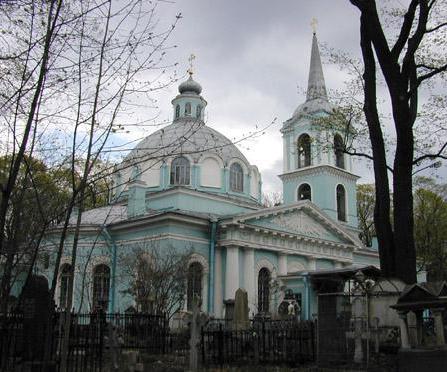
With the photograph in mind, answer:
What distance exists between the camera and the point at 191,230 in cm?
2588

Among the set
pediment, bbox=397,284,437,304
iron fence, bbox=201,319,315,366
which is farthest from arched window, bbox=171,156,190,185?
pediment, bbox=397,284,437,304

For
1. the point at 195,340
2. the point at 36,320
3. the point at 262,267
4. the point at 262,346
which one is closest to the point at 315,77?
the point at 262,267

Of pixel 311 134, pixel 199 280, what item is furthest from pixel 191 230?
pixel 311 134

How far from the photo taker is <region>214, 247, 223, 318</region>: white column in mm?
25953

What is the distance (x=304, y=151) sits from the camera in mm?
36562

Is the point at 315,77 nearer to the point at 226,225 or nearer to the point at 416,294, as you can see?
the point at 226,225

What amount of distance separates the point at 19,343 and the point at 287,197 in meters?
29.0

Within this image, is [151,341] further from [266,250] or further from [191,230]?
[266,250]

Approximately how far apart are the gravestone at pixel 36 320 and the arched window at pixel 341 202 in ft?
95.8

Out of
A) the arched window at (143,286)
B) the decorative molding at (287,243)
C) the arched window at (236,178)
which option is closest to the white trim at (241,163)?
the arched window at (236,178)

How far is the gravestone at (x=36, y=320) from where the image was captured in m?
9.02

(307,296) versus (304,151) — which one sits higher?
(304,151)

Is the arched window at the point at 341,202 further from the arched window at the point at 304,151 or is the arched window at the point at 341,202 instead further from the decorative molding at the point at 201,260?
the decorative molding at the point at 201,260

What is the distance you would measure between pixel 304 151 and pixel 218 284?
524 inches
